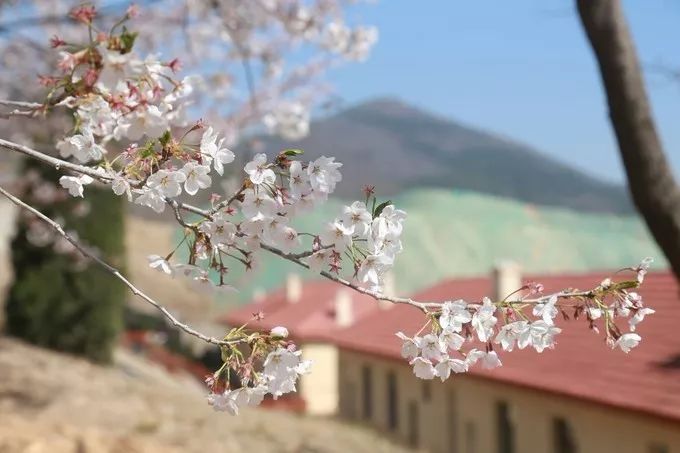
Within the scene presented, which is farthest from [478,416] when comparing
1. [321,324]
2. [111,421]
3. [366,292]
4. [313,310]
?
[313,310]

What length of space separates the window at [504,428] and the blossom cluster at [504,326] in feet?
32.6

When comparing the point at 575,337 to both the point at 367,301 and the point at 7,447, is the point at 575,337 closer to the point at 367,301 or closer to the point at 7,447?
the point at 7,447

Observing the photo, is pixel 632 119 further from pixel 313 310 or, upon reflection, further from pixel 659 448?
pixel 313 310

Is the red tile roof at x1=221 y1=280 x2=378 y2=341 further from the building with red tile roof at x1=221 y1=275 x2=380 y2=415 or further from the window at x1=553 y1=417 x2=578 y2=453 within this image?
the window at x1=553 y1=417 x2=578 y2=453

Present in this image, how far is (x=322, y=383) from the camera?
2145 centimetres

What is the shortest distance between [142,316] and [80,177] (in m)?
22.3

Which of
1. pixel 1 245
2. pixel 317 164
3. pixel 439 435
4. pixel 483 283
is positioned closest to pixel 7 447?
pixel 317 164

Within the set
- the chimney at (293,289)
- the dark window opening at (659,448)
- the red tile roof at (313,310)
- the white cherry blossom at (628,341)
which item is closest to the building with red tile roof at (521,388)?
the dark window opening at (659,448)

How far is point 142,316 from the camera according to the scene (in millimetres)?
23953

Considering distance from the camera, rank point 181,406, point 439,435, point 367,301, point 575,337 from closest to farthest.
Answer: point 575,337 → point 181,406 → point 439,435 → point 367,301

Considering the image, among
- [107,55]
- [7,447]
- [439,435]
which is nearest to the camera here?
[107,55]

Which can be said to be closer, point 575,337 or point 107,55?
point 107,55

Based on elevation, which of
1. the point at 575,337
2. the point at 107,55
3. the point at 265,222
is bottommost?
the point at 575,337

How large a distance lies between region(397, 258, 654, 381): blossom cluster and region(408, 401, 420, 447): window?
1339 centimetres
